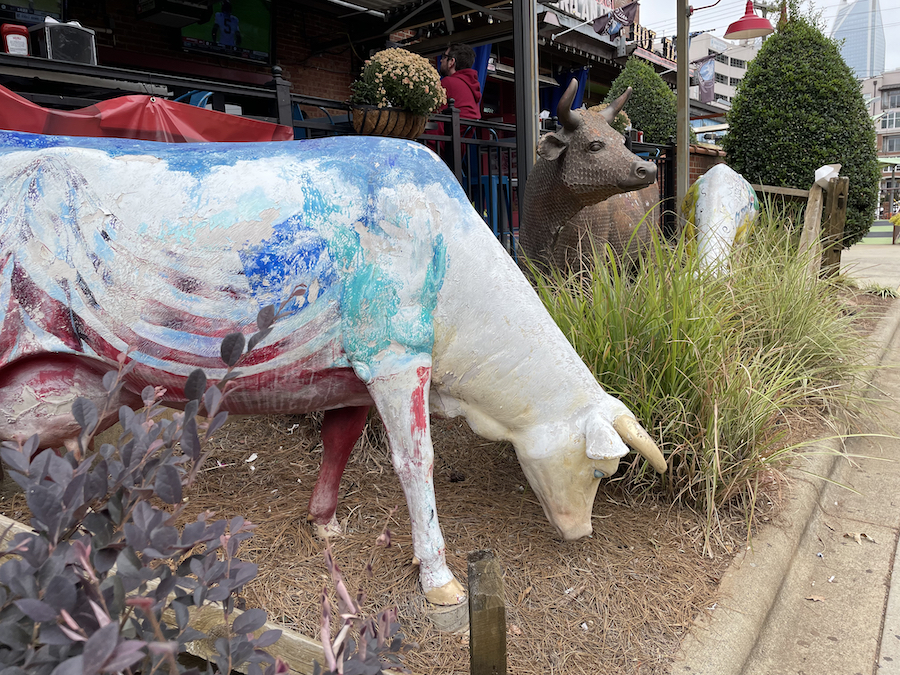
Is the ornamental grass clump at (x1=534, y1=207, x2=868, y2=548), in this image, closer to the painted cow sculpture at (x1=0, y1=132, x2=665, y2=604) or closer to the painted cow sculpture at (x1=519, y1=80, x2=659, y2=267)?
the painted cow sculpture at (x1=519, y1=80, x2=659, y2=267)

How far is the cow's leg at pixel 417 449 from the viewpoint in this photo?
1.70 metres

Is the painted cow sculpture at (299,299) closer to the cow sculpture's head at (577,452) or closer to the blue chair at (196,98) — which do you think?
the cow sculpture's head at (577,452)

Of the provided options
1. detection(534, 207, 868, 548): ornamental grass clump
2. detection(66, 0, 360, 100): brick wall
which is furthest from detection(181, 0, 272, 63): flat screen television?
detection(534, 207, 868, 548): ornamental grass clump

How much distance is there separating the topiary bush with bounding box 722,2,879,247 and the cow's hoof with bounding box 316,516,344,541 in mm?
7353

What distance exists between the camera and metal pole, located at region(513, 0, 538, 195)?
15.9ft

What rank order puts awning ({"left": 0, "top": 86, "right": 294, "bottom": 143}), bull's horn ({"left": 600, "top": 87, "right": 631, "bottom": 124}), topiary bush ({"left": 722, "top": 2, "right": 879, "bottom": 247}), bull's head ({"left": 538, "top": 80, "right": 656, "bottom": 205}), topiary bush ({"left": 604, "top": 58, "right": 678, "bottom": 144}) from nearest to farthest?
1. awning ({"left": 0, "top": 86, "right": 294, "bottom": 143})
2. bull's head ({"left": 538, "top": 80, "right": 656, "bottom": 205})
3. bull's horn ({"left": 600, "top": 87, "right": 631, "bottom": 124})
4. topiary bush ({"left": 722, "top": 2, "right": 879, "bottom": 247})
5. topiary bush ({"left": 604, "top": 58, "right": 678, "bottom": 144})

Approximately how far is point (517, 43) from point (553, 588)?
13.5ft

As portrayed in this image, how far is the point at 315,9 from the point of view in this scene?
8336mm

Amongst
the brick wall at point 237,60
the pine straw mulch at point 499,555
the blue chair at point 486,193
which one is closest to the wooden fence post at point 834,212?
the blue chair at point 486,193

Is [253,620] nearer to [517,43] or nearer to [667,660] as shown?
[667,660]

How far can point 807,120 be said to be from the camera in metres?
7.46

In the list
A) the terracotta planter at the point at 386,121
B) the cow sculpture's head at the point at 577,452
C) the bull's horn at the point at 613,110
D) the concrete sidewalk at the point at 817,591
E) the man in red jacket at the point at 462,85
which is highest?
the man in red jacket at the point at 462,85

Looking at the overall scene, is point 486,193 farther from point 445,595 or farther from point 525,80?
point 445,595

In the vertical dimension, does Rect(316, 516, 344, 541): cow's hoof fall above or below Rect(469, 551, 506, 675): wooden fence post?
below
